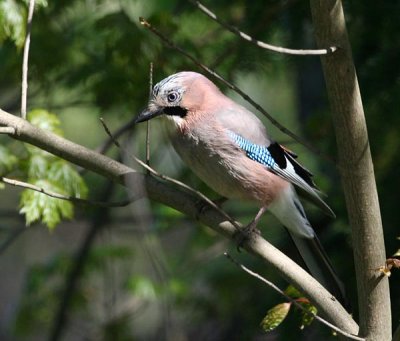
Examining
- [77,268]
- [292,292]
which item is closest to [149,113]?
[292,292]

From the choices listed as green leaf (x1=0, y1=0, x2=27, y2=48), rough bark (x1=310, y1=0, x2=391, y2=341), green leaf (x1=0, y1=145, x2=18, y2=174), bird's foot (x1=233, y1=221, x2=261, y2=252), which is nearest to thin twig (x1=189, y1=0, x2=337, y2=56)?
rough bark (x1=310, y1=0, x2=391, y2=341)

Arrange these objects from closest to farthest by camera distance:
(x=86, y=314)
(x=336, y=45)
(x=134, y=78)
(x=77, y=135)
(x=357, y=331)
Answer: (x=336, y=45)
(x=357, y=331)
(x=134, y=78)
(x=86, y=314)
(x=77, y=135)

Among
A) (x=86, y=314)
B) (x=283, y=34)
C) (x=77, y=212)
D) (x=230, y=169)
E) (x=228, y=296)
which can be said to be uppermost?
(x=283, y=34)

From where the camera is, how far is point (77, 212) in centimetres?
554

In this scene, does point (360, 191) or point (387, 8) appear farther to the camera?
point (387, 8)

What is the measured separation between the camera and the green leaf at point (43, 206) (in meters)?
3.31

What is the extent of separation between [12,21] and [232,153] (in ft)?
3.65

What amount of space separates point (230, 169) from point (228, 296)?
86.4 inches

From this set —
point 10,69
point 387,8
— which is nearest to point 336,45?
point 387,8

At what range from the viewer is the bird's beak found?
336 centimetres

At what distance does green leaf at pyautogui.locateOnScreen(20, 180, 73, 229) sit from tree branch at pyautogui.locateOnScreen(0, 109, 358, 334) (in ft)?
1.58

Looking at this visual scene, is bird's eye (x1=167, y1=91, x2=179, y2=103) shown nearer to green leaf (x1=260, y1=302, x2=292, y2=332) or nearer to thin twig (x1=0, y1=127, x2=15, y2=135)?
thin twig (x1=0, y1=127, x2=15, y2=135)

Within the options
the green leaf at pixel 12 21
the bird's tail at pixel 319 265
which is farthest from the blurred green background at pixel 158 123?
the bird's tail at pixel 319 265

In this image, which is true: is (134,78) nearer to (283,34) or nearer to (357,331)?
(283,34)
